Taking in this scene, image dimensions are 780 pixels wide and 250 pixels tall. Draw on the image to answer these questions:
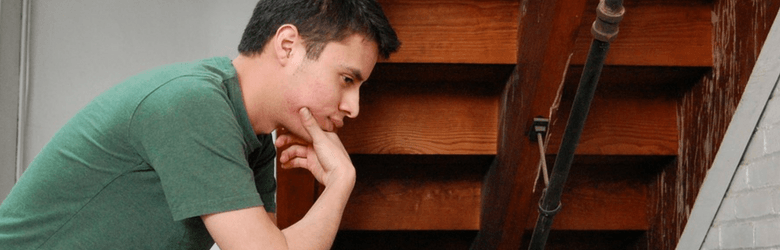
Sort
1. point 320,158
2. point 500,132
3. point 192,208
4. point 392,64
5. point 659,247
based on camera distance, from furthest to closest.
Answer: point 659,247 → point 500,132 → point 392,64 → point 320,158 → point 192,208

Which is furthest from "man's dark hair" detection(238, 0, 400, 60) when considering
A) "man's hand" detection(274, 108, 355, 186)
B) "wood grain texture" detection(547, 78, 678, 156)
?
"wood grain texture" detection(547, 78, 678, 156)

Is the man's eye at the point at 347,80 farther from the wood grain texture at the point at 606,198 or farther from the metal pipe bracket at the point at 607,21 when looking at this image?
the wood grain texture at the point at 606,198

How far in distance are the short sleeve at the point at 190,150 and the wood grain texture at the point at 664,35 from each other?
45.5 inches

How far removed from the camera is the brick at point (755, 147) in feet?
5.89

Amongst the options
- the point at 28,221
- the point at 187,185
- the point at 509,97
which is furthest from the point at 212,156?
the point at 509,97

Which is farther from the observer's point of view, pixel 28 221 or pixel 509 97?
pixel 509 97

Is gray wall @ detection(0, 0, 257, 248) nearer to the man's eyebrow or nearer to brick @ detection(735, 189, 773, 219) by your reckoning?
the man's eyebrow

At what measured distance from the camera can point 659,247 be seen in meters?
2.28

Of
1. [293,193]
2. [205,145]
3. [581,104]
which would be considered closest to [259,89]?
[205,145]

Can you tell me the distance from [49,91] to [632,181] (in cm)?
183

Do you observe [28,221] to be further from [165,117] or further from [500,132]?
[500,132]

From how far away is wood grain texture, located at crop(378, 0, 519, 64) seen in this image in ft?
6.25

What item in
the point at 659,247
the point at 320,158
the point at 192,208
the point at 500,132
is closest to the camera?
the point at 192,208

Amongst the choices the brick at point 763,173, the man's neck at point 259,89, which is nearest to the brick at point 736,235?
the brick at point 763,173
